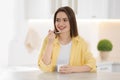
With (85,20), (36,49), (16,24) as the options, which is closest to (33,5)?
(16,24)

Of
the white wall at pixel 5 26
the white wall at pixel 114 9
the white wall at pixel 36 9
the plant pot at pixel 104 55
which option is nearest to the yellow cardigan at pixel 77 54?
the white wall at pixel 5 26

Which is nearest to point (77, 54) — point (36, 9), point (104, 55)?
point (36, 9)

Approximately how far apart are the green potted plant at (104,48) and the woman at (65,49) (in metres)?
1.76

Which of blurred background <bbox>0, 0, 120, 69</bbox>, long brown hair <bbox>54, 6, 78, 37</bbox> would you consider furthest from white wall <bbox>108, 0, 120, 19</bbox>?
long brown hair <bbox>54, 6, 78, 37</bbox>

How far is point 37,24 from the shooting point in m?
3.64

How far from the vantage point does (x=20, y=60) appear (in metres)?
3.34

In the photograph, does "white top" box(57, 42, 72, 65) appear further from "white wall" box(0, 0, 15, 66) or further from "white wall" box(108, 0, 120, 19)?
"white wall" box(108, 0, 120, 19)

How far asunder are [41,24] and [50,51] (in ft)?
5.24

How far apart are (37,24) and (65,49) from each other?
1.53 meters

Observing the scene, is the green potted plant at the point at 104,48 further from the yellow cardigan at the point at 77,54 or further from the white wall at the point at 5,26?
the yellow cardigan at the point at 77,54

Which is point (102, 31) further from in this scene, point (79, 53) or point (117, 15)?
point (79, 53)

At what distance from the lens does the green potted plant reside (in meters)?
3.91

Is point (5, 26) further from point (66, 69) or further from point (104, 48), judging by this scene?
point (104, 48)

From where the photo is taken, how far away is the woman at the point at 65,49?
206 centimetres
